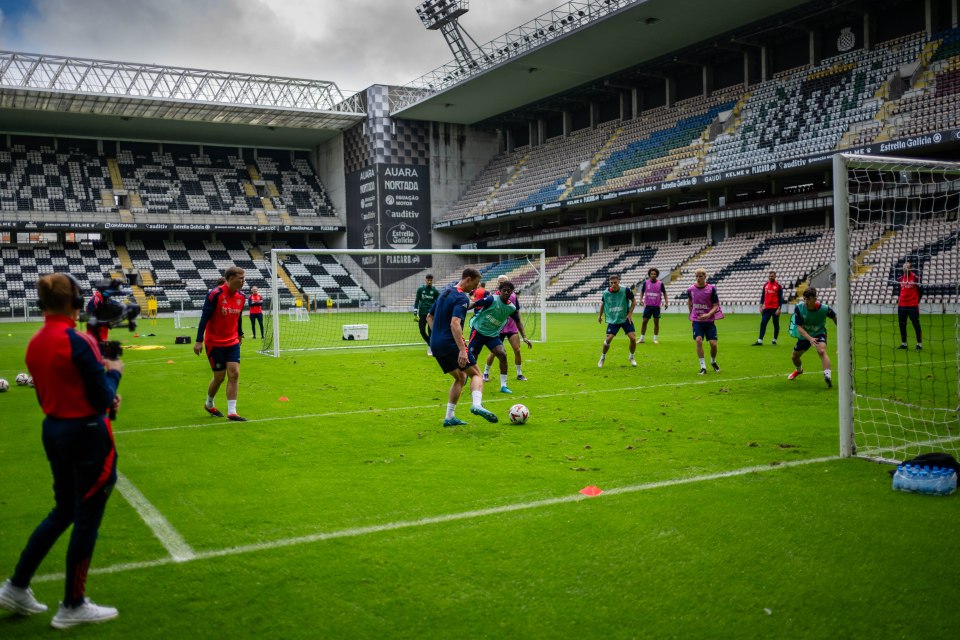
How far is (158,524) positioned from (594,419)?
543cm

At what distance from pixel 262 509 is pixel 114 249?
5275cm

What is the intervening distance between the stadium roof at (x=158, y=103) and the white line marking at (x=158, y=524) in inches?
1743

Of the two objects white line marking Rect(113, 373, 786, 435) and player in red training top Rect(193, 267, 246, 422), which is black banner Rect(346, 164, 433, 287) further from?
player in red training top Rect(193, 267, 246, 422)

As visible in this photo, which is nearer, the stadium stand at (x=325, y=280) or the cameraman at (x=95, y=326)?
the cameraman at (x=95, y=326)

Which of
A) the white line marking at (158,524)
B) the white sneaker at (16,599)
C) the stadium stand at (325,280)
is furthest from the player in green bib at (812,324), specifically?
the stadium stand at (325,280)

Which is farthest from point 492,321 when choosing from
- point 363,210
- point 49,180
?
point 49,180

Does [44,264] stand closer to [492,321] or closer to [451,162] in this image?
[451,162]

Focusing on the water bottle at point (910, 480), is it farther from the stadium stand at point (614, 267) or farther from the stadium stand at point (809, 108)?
the stadium stand at point (614, 267)

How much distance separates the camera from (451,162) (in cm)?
5641

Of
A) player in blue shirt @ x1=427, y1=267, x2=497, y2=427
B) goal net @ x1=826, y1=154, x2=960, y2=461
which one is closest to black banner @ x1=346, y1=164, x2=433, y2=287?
goal net @ x1=826, y1=154, x2=960, y2=461

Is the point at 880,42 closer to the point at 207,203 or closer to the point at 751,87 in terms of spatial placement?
the point at 751,87

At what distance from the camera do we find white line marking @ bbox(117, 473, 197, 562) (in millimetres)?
4781

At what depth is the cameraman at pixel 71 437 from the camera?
3.65 meters

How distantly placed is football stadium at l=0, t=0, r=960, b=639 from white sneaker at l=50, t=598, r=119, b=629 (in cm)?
1
